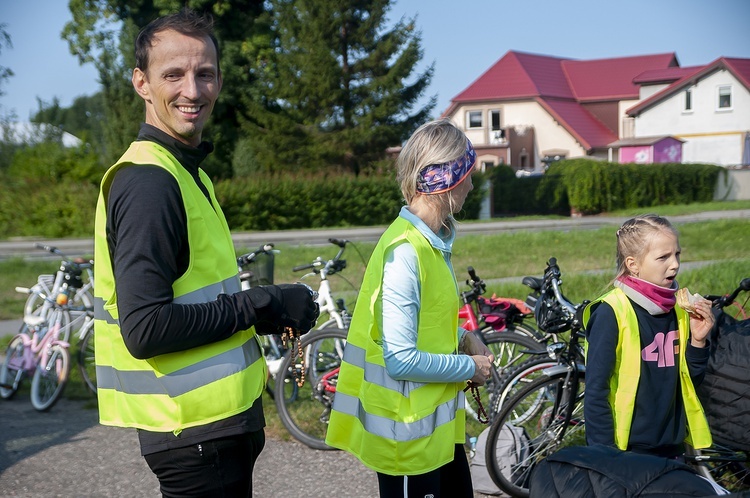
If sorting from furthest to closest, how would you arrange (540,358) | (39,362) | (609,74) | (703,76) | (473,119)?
(609,74), (473,119), (703,76), (39,362), (540,358)

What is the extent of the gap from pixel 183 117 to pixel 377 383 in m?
1.07

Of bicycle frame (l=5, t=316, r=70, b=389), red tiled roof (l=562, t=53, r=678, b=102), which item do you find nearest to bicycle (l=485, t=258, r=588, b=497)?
bicycle frame (l=5, t=316, r=70, b=389)

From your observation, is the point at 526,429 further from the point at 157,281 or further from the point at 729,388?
the point at 157,281

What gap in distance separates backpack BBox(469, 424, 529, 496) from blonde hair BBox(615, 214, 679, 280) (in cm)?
141

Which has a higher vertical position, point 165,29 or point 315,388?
point 165,29

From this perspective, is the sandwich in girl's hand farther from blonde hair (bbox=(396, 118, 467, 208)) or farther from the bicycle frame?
the bicycle frame

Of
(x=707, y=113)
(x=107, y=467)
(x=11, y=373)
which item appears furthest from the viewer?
(x=707, y=113)

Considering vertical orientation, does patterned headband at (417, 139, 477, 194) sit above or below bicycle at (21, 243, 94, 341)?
above

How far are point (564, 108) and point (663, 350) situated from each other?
56501 mm

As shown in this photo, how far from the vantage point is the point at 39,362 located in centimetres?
687

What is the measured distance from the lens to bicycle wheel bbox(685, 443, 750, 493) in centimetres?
421

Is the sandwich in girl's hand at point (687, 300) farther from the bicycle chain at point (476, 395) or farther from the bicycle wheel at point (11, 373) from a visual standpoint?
the bicycle wheel at point (11, 373)

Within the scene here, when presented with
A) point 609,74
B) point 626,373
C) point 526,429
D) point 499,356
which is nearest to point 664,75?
point 609,74

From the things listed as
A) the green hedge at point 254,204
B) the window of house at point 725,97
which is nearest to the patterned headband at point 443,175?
the green hedge at point 254,204
